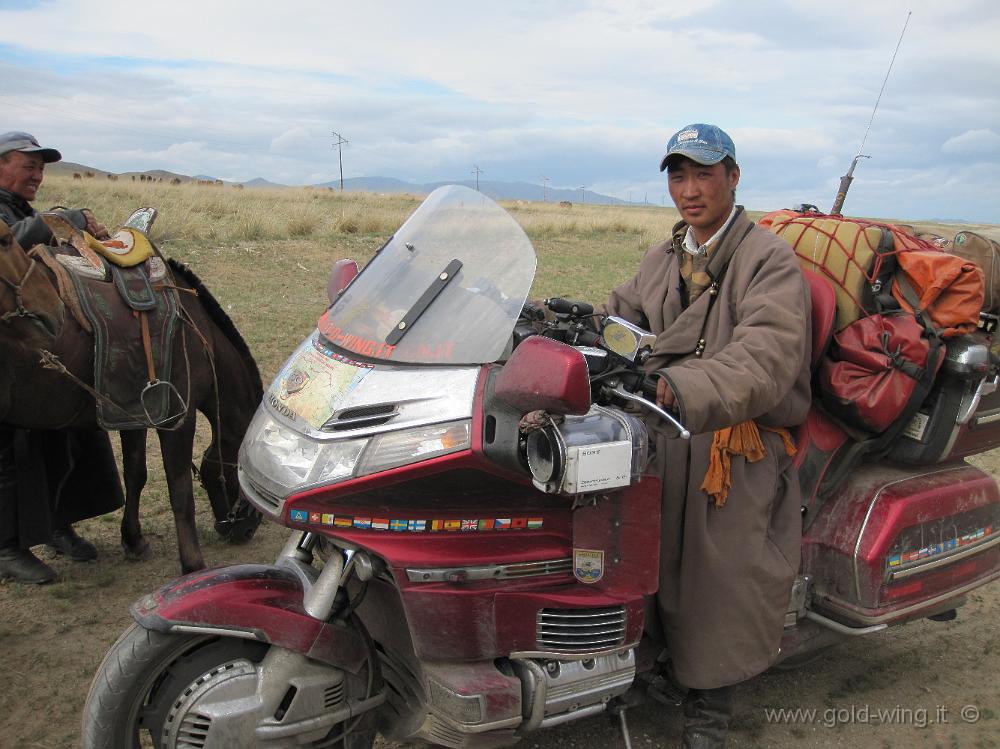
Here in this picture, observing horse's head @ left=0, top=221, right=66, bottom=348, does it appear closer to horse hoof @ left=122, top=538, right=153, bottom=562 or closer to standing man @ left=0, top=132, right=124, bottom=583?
standing man @ left=0, top=132, right=124, bottom=583

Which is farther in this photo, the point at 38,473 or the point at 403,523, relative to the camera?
the point at 38,473

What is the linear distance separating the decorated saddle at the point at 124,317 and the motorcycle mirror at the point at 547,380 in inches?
99.3

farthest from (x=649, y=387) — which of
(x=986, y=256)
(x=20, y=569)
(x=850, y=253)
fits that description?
(x=20, y=569)

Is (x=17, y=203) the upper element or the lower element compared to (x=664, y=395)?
upper

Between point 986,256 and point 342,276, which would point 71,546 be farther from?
point 986,256

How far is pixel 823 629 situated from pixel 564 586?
1338 millimetres

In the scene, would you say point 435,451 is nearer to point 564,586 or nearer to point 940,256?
point 564,586

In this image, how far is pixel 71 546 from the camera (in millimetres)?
4539

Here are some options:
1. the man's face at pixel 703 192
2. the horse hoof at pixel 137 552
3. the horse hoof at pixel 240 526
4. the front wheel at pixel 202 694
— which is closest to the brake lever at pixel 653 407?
the man's face at pixel 703 192

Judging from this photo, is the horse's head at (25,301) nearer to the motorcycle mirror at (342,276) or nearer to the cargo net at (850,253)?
the motorcycle mirror at (342,276)

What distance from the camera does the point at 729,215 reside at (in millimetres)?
2904

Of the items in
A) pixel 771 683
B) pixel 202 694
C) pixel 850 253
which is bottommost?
pixel 771 683

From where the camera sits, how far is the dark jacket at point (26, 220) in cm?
404

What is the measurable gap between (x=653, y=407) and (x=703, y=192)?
3.33 feet
